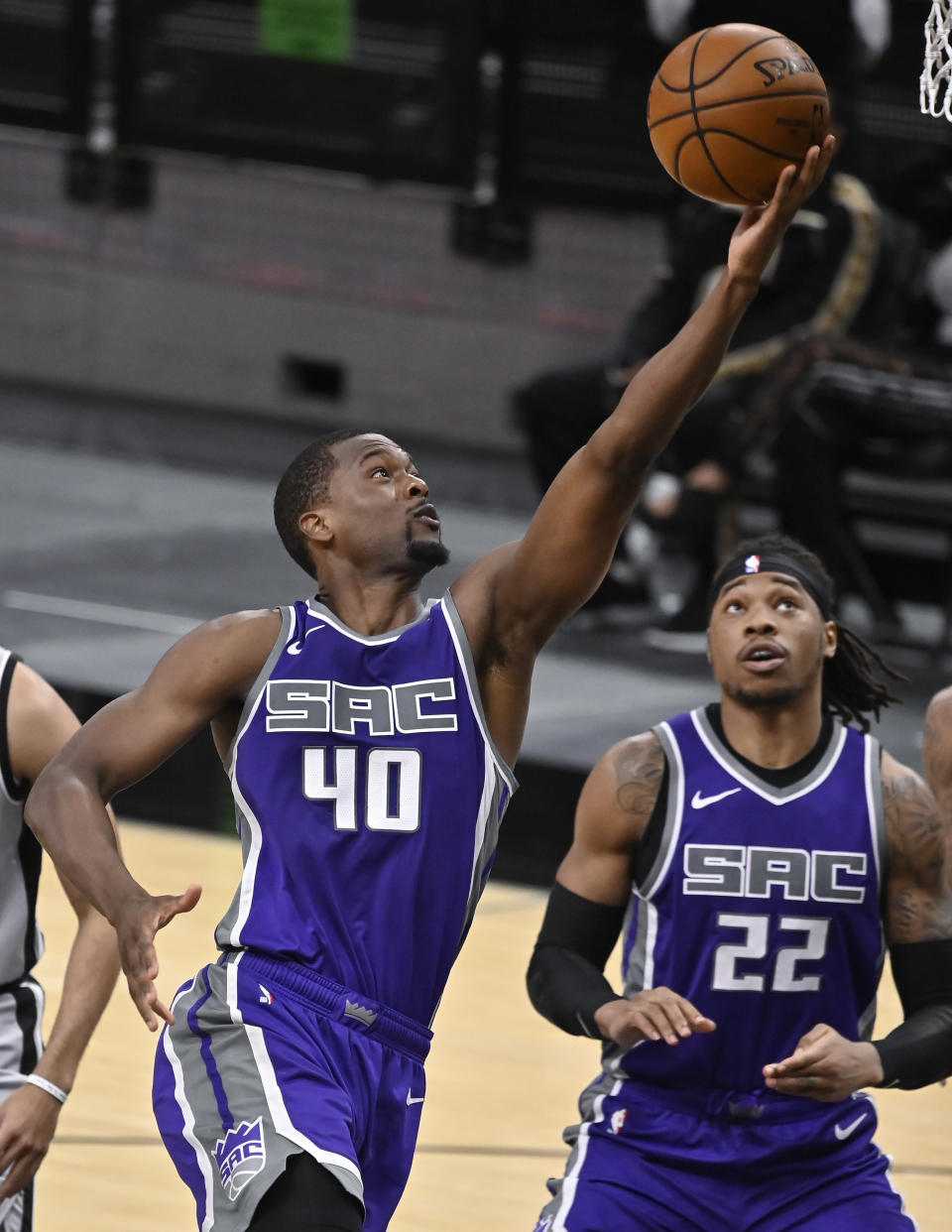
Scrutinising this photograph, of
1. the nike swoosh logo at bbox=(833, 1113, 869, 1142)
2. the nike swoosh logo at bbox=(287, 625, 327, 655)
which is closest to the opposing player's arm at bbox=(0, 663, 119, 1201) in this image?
the nike swoosh logo at bbox=(287, 625, 327, 655)

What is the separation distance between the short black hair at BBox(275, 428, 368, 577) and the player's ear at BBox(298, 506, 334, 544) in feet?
0.03

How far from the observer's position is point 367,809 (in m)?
3.60

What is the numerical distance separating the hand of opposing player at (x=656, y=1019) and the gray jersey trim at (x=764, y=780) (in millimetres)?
477

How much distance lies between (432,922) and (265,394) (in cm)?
1088

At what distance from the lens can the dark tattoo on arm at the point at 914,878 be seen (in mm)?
4027

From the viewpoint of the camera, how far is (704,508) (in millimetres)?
9375

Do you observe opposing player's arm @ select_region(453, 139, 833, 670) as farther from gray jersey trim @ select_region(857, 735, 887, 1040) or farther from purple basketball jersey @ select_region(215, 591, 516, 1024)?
gray jersey trim @ select_region(857, 735, 887, 1040)

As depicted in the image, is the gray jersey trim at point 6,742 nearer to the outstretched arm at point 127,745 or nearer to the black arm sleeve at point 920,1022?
the outstretched arm at point 127,745

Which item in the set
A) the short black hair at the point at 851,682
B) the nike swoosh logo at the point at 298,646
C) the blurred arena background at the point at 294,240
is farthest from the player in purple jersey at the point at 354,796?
the blurred arena background at the point at 294,240

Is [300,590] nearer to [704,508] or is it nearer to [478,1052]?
[704,508]

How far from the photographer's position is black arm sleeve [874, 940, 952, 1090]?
3861mm

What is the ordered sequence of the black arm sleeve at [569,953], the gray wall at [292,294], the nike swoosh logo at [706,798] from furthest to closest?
the gray wall at [292,294]
the nike swoosh logo at [706,798]
the black arm sleeve at [569,953]

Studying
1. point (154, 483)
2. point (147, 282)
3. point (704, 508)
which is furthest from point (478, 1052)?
point (147, 282)

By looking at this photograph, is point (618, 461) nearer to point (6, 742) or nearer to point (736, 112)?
point (736, 112)
